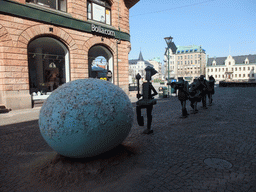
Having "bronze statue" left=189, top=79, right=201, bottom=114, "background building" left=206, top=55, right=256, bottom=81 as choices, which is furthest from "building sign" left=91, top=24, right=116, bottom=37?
"background building" left=206, top=55, right=256, bottom=81

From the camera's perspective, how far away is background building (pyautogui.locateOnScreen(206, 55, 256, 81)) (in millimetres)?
81688

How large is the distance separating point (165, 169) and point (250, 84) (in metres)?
38.3

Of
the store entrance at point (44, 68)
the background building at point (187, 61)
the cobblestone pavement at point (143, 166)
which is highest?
the background building at point (187, 61)

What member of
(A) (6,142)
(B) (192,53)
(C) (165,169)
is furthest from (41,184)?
(B) (192,53)

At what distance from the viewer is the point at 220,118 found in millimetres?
8898

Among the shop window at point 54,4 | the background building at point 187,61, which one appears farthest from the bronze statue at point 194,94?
the background building at point 187,61

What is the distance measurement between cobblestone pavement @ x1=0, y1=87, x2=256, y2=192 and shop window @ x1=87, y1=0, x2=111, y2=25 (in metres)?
14.1

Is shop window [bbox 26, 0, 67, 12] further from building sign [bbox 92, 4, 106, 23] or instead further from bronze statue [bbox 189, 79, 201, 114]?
bronze statue [bbox 189, 79, 201, 114]

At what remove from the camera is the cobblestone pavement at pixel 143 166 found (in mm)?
3427

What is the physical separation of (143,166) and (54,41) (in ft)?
47.4

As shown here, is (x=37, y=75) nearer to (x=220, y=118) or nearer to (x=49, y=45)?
(x=49, y=45)

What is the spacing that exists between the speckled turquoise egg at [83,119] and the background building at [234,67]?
86071mm

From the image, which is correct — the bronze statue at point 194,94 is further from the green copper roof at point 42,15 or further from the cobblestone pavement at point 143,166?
the green copper roof at point 42,15

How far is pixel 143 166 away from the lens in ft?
13.5
